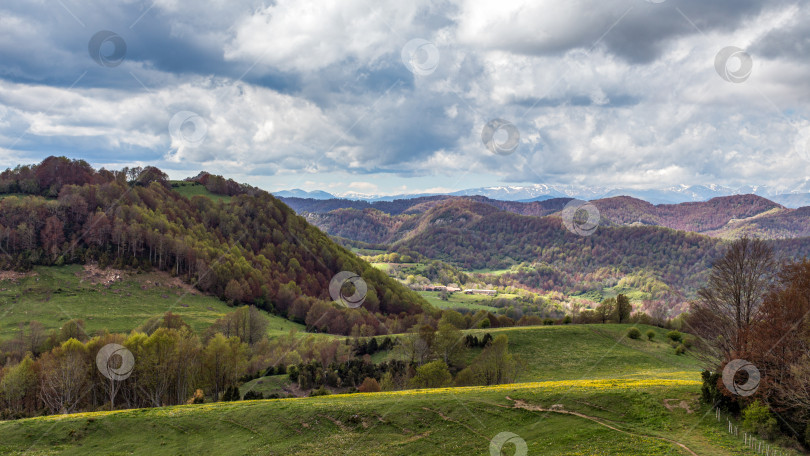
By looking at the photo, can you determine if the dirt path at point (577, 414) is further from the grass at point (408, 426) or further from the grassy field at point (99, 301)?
the grassy field at point (99, 301)

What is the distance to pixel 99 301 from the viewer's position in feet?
344

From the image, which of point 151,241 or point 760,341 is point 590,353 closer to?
point 760,341

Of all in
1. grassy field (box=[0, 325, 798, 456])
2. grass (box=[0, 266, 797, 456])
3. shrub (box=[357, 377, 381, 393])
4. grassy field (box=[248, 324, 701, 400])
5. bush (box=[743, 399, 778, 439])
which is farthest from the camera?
grassy field (box=[248, 324, 701, 400])

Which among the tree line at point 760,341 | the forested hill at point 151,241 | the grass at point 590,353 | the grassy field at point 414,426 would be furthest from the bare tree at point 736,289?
the forested hill at point 151,241

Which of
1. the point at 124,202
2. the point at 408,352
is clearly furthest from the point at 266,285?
the point at 408,352

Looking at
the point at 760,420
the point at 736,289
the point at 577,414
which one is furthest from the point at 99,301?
the point at 736,289

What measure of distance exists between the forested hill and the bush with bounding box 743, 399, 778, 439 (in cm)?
10834

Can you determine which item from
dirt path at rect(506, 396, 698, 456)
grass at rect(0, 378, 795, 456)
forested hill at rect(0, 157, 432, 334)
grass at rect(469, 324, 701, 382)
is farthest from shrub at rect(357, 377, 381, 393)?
forested hill at rect(0, 157, 432, 334)

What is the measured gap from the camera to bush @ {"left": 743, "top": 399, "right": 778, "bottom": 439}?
85.9ft

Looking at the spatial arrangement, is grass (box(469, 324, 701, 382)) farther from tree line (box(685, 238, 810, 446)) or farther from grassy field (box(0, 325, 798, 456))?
grassy field (box(0, 325, 798, 456))

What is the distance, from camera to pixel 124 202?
157000 millimetres

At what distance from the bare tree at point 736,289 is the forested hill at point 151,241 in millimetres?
99767

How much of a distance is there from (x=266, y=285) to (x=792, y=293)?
14626cm

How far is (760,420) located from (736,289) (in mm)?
15730
